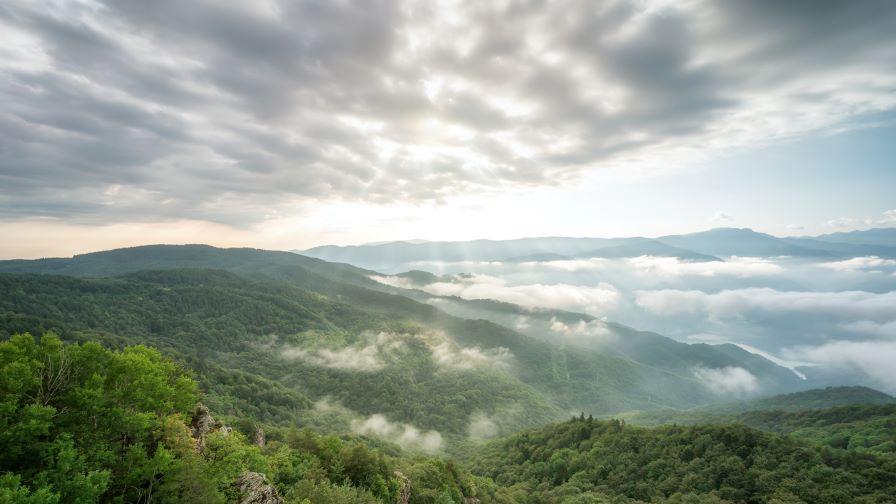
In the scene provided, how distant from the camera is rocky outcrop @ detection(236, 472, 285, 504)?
3669cm

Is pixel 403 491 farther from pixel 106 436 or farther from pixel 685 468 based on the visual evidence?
pixel 685 468

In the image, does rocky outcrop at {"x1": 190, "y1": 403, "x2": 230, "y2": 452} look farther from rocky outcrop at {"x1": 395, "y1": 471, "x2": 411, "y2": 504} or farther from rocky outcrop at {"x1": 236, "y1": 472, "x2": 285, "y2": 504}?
rocky outcrop at {"x1": 395, "y1": 471, "x2": 411, "y2": 504}

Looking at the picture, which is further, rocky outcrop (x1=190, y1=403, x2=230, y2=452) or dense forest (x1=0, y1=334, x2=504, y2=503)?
rocky outcrop (x1=190, y1=403, x2=230, y2=452)

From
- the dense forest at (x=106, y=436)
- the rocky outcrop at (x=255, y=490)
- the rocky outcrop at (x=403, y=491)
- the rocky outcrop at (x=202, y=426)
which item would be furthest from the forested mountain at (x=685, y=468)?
the dense forest at (x=106, y=436)

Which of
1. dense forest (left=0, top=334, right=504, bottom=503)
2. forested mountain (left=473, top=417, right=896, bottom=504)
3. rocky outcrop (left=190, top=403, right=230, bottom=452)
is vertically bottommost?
forested mountain (left=473, top=417, right=896, bottom=504)

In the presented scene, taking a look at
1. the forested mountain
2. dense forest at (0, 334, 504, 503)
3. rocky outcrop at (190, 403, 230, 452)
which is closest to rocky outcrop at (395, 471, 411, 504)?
dense forest at (0, 334, 504, 503)

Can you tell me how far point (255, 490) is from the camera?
3762 centimetres

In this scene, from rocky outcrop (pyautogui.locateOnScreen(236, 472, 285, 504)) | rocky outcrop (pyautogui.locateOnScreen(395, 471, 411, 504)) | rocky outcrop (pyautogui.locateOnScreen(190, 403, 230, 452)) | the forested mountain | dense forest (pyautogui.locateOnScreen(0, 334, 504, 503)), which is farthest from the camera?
the forested mountain

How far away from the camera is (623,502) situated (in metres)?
98.9

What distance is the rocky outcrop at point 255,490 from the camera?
36688 mm

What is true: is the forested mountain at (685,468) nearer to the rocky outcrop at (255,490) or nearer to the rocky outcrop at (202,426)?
the rocky outcrop at (255,490)

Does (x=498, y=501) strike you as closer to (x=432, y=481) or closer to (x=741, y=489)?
(x=432, y=481)

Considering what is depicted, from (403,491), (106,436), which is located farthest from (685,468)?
(106,436)

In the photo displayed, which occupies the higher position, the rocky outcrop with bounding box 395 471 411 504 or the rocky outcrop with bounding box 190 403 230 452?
the rocky outcrop with bounding box 190 403 230 452
